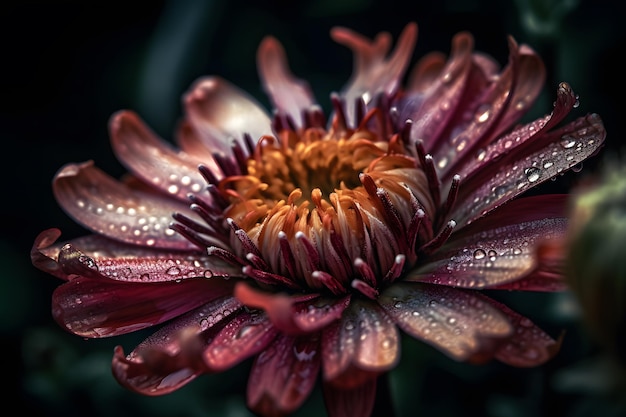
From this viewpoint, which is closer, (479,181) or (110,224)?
(479,181)

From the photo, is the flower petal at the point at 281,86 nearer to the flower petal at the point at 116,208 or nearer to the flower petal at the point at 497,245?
the flower petal at the point at 116,208

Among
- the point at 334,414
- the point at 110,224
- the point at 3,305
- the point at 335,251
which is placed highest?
the point at 335,251

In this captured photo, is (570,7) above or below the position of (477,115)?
above

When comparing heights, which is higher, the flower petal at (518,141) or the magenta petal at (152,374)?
the flower petal at (518,141)

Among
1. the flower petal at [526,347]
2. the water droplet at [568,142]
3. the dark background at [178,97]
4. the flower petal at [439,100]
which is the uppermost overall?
the water droplet at [568,142]

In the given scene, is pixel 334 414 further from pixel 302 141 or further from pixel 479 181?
pixel 302 141

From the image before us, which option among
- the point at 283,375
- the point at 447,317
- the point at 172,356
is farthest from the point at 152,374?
the point at 447,317

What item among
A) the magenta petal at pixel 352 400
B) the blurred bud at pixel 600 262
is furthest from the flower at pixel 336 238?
the blurred bud at pixel 600 262

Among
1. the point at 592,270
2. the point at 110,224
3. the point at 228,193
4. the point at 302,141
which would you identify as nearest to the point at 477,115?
the point at 302,141
